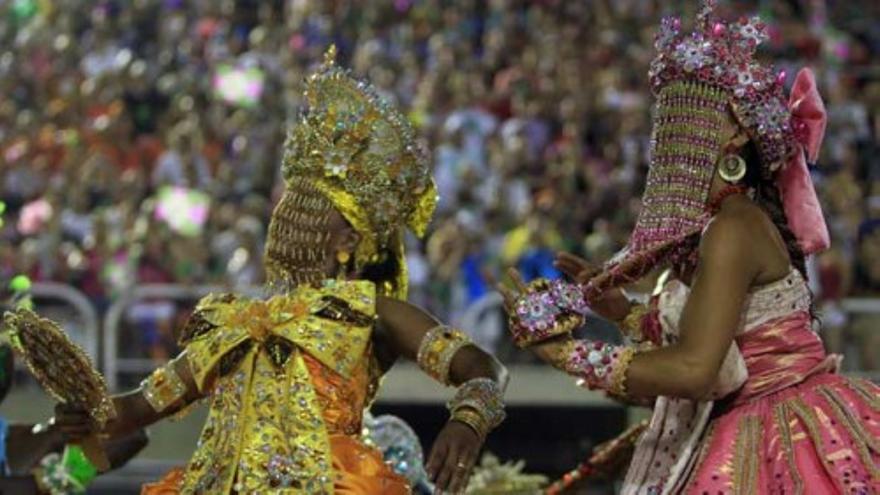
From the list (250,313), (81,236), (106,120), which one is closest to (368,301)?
(250,313)

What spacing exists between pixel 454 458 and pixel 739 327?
0.89m

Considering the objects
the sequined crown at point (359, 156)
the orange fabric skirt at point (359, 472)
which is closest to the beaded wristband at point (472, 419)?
the orange fabric skirt at point (359, 472)

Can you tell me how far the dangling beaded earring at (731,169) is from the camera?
5.48 m

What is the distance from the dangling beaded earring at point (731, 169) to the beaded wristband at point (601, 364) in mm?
556

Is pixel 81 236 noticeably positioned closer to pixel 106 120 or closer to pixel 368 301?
pixel 106 120

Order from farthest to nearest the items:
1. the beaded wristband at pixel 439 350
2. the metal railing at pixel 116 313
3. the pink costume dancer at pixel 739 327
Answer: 1. the metal railing at pixel 116 313
2. the beaded wristband at pixel 439 350
3. the pink costume dancer at pixel 739 327

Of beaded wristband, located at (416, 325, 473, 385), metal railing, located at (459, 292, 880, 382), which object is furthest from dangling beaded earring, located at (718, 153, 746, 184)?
metal railing, located at (459, 292, 880, 382)

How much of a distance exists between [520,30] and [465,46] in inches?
28.4

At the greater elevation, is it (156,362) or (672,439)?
(156,362)

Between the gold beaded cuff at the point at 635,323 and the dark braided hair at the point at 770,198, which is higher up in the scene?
the dark braided hair at the point at 770,198

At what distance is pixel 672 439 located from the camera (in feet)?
18.3

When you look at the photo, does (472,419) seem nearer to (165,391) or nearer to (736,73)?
(165,391)

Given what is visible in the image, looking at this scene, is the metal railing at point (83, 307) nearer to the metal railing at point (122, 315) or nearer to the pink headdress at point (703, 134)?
the metal railing at point (122, 315)

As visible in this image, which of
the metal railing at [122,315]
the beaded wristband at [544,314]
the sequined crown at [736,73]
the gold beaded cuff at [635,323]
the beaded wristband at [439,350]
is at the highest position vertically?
the metal railing at [122,315]
